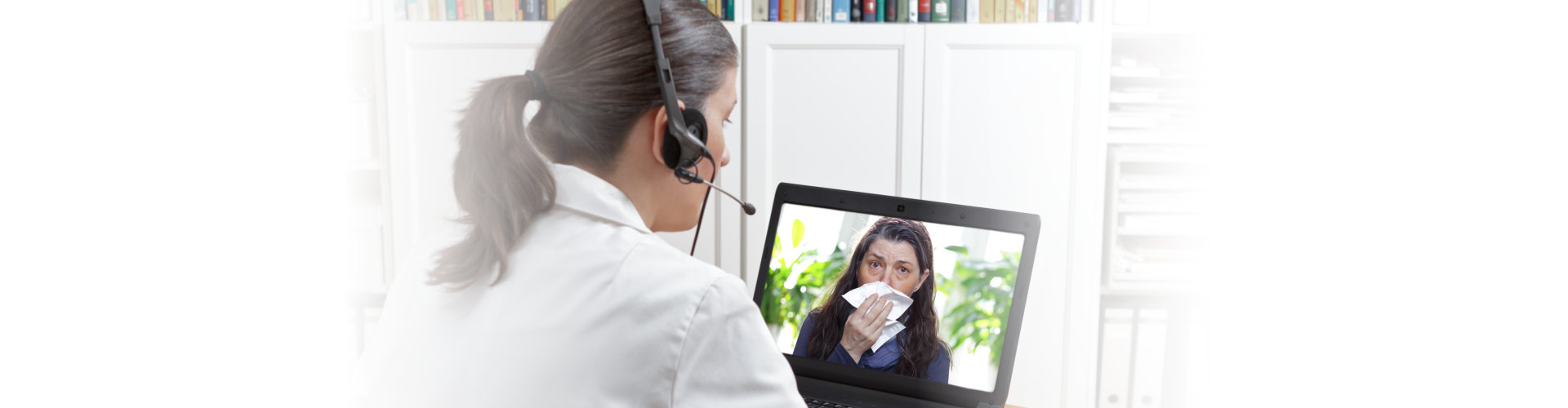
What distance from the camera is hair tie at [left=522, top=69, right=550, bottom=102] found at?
74 centimetres

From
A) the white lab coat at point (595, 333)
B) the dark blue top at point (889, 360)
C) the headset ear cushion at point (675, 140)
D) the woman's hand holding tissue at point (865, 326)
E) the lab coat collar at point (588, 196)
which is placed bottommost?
the dark blue top at point (889, 360)

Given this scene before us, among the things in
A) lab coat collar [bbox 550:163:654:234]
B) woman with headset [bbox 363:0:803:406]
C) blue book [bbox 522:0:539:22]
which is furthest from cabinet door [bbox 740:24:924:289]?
lab coat collar [bbox 550:163:654:234]

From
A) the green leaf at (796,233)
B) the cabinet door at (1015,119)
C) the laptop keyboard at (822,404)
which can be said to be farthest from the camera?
the cabinet door at (1015,119)

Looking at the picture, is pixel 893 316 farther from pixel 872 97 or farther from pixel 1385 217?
pixel 1385 217

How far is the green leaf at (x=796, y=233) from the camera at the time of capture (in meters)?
1.10

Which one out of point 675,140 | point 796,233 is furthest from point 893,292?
point 675,140

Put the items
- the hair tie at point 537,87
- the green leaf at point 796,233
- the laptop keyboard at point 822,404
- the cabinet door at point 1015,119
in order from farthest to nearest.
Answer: the cabinet door at point 1015,119 → the green leaf at point 796,233 → the laptop keyboard at point 822,404 → the hair tie at point 537,87

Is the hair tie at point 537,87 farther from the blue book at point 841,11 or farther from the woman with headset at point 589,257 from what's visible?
the blue book at point 841,11

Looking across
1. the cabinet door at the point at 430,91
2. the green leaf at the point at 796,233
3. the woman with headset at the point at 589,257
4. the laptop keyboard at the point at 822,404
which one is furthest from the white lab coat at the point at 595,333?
the cabinet door at the point at 430,91

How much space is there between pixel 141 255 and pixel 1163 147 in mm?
1857

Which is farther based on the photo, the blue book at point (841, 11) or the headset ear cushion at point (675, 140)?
the blue book at point (841, 11)

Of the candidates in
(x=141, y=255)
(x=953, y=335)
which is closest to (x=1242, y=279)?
(x=953, y=335)

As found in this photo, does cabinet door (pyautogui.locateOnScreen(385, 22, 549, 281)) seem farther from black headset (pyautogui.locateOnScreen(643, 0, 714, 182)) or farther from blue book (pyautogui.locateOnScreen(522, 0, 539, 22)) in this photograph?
black headset (pyautogui.locateOnScreen(643, 0, 714, 182))

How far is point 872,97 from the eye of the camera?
1783 mm
